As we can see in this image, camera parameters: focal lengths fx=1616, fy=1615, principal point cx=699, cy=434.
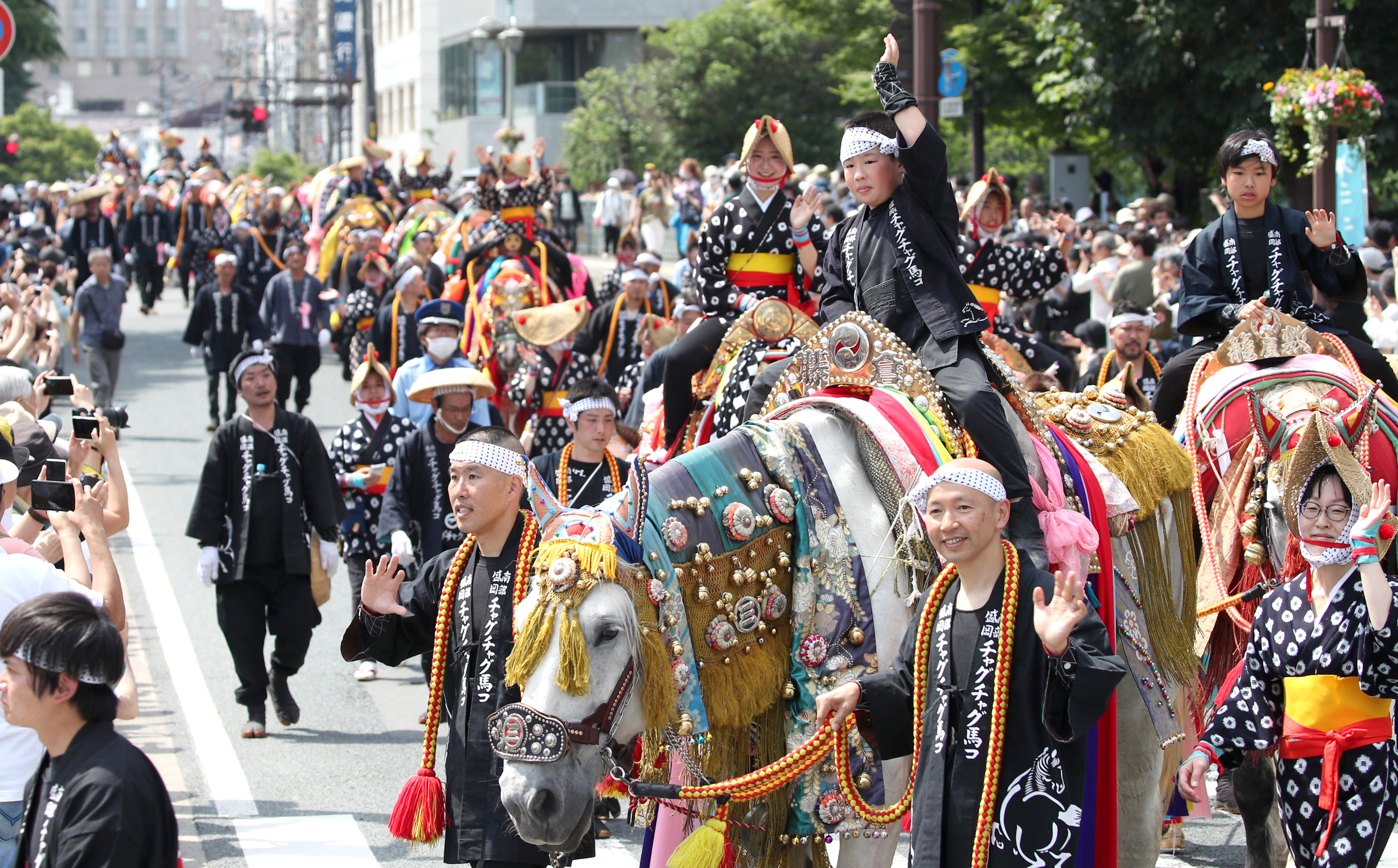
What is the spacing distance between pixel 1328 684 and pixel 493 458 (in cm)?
287

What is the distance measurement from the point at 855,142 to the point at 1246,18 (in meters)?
18.1

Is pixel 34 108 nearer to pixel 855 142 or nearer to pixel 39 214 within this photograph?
pixel 39 214

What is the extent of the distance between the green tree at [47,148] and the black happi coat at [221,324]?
150 ft

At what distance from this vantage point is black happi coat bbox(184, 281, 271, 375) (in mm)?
17625

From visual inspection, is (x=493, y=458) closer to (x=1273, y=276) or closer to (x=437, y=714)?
(x=437, y=714)

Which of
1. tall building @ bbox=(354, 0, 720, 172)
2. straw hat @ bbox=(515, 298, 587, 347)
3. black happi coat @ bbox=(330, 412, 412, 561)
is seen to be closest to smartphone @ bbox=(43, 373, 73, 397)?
black happi coat @ bbox=(330, 412, 412, 561)

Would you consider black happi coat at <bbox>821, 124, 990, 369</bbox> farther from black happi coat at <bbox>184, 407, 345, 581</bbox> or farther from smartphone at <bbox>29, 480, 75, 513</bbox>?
black happi coat at <bbox>184, 407, 345, 581</bbox>

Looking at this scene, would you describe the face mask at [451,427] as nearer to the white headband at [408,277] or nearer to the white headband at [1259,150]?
the white headband at [1259,150]

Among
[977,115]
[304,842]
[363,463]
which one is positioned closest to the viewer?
[304,842]

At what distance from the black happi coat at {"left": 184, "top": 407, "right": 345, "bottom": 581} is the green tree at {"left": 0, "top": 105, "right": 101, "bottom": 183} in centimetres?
5474

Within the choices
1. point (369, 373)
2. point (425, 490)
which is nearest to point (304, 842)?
point (425, 490)

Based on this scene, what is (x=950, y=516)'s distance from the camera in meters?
4.41

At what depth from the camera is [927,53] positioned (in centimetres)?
1274

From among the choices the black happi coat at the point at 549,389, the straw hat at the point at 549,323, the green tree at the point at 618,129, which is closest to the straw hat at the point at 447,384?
the black happi coat at the point at 549,389
